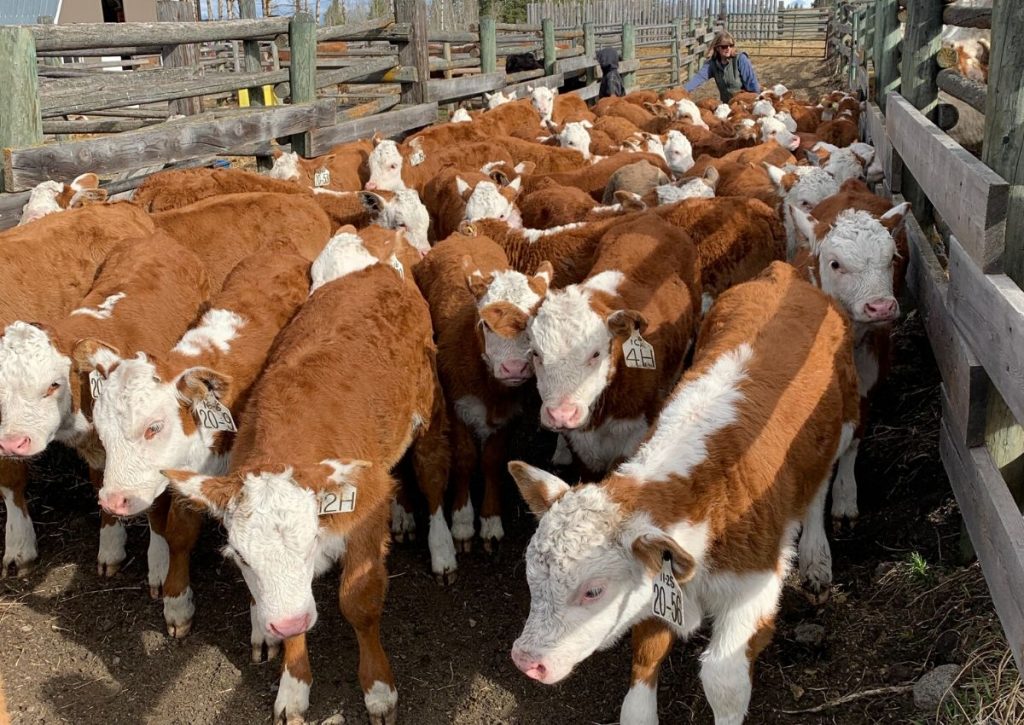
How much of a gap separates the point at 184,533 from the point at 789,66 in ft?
102

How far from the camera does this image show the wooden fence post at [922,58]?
21.1 feet

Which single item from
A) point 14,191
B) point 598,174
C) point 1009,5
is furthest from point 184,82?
point 1009,5

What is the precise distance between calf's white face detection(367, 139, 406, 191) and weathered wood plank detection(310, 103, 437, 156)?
732mm

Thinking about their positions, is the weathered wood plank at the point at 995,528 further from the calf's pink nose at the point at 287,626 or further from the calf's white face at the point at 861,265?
the calf's pink nose at the point at 287,626

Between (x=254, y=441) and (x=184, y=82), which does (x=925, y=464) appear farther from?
(x=184, y=82)

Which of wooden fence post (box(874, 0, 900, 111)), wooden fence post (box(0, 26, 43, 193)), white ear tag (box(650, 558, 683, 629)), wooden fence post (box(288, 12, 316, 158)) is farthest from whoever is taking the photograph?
wooden fence post (box(288, 12, 316, 158))

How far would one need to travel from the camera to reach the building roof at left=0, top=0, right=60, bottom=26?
3054 cm

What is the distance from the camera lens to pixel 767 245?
648 cm

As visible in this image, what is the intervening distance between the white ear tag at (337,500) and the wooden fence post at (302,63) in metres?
6.64

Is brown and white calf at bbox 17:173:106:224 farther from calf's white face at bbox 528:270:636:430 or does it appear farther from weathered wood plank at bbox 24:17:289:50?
calf's white face at bbox 528:270:636:430

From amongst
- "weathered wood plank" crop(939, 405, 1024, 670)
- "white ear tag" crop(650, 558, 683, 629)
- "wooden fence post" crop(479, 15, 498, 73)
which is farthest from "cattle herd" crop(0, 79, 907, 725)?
"wooden fence post" crop(479, 15, 498, 73)

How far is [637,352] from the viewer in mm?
4656

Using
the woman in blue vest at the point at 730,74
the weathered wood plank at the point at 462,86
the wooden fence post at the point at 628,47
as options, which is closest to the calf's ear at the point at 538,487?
the weathered wood plank at the point at 462,86

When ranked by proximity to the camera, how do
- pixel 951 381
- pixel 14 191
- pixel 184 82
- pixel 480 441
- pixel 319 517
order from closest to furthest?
pixel 319 517
pixel 951 381
pixel 480 441
pixel 14 191
pixel 184 82
